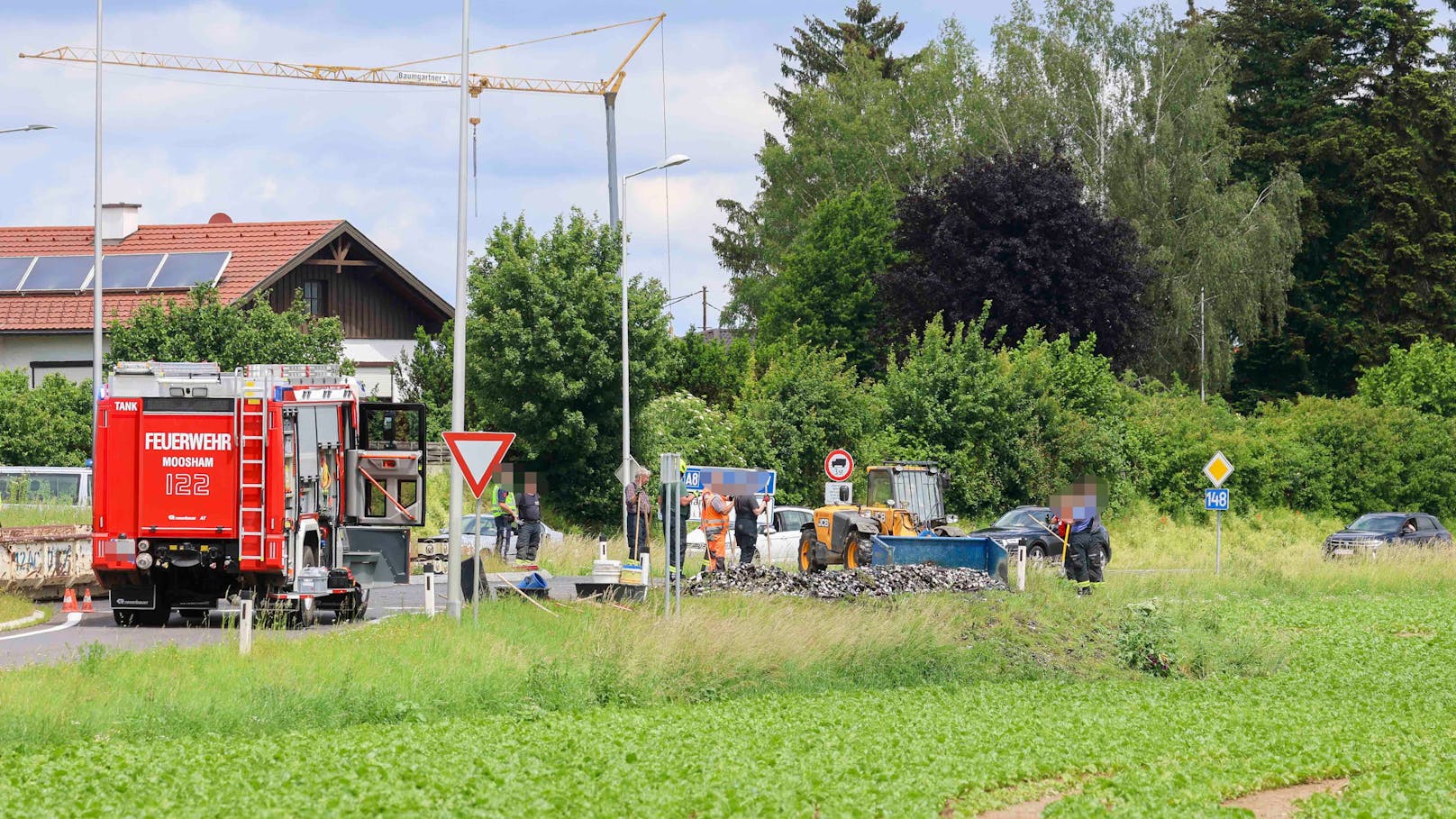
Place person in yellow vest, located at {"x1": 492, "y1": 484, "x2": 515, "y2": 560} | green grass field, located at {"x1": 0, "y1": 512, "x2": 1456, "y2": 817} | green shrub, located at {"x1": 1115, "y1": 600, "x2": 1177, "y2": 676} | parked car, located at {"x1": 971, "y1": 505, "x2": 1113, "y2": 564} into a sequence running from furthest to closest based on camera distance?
parked car, located at {"x1": 971, "y1": 505, "x2": 1113, "y2": 564}
person in yellow vest, located at {"x1": 492, "y1": 484, "x2": 515, "y2": 560}
green shrub, located at {"x1": 1115, "y1": 600, "x2": 1177, "y2": 676}
green grass field, located at {"x1": 0, "y1": 512, "x2": 1456, "y2": 817}

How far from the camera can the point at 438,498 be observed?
42.2m

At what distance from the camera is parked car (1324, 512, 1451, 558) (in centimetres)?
4050

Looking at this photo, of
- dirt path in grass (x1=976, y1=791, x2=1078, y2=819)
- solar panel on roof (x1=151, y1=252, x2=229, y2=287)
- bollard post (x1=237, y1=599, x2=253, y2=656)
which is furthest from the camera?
solar panel on roof (x1=151, y1=252, x2=229, y2=287)

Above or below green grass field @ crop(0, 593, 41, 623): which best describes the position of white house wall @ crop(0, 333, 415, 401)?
above

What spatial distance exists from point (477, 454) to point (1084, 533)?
8678 mm

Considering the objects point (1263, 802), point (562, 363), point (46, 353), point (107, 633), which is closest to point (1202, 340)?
point (562, 363)

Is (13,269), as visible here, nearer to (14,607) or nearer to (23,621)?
(14,607)

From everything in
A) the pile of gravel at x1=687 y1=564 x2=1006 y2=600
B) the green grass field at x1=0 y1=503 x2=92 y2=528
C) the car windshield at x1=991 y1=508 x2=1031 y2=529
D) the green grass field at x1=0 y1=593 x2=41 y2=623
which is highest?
the green grass field at x1=0 y1=503 x2=92 y2=528

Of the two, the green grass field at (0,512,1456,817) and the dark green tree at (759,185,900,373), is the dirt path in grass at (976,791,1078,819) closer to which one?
the green grass field at (0,512,1456,817)

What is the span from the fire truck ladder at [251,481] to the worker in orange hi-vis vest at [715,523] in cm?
905

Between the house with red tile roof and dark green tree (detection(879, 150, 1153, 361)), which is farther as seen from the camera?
Result: dark green tree (detection(879, 150, 1153, 361))

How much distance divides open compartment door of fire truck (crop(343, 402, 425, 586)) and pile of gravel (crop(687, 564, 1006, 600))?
12.7 ft

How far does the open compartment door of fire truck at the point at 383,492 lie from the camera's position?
22.1 meters

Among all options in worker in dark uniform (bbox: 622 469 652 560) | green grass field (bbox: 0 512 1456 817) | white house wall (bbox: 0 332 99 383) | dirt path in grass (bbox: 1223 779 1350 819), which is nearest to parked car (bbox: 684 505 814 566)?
worker in dark uniform (bbox: 622 469 652 560)
